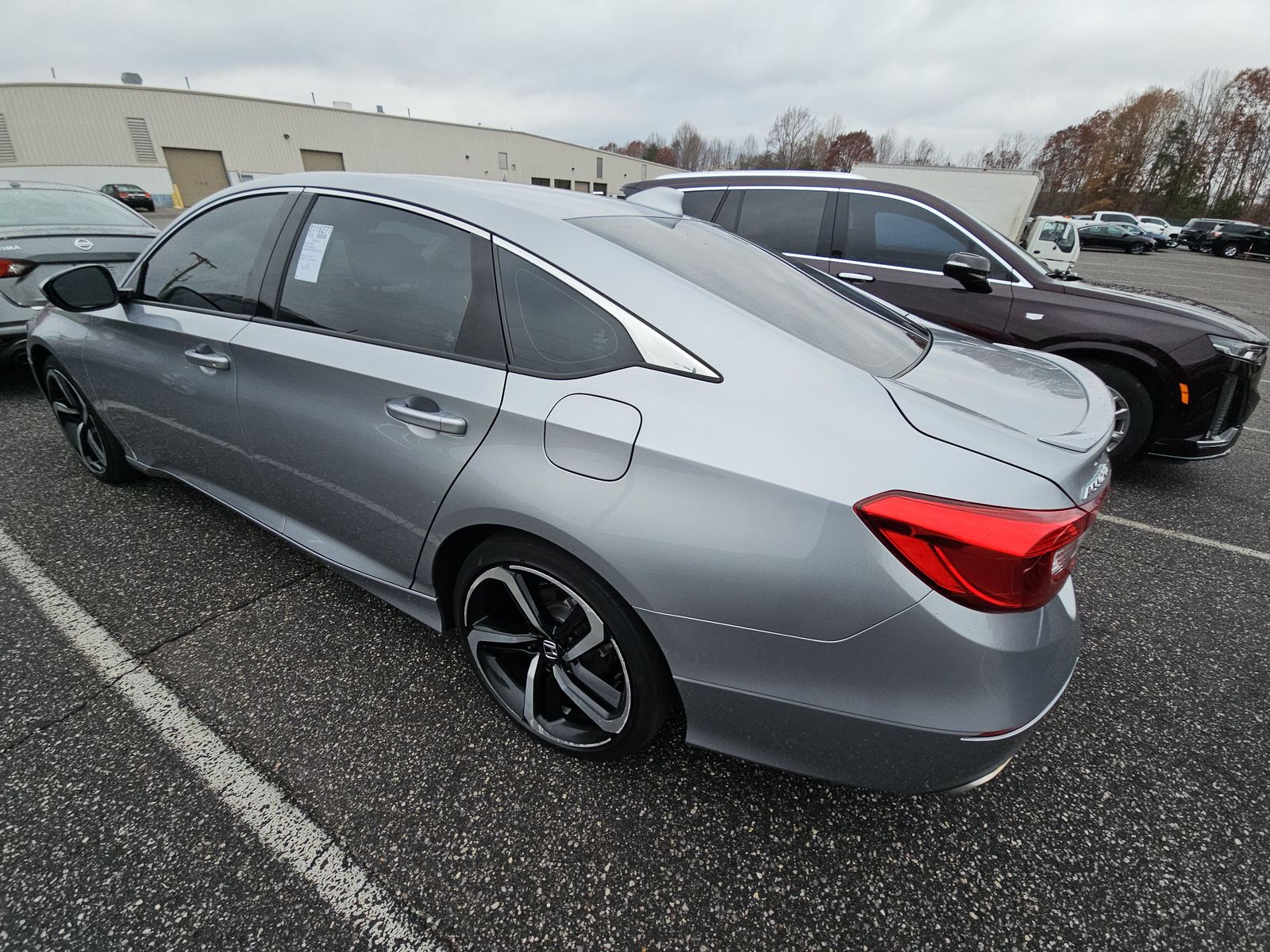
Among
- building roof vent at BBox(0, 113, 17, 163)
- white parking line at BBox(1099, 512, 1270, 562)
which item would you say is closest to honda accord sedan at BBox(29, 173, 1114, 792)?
white parking line at BBox(1099, 512, 1270, 562)

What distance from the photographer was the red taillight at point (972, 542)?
3.74ft

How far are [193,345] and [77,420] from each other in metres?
1.67

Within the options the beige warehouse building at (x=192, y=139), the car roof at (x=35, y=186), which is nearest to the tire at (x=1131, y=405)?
the car roof at (x=35, y=186)

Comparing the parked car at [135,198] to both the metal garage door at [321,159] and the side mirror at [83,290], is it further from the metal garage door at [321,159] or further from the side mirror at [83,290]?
the side mirror at [83,290]

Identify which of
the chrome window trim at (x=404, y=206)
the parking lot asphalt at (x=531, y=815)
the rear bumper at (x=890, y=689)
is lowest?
the parking lot asphalt at (x=531, y=815)

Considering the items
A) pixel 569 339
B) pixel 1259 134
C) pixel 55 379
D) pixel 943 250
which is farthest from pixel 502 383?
pixel 1259 134

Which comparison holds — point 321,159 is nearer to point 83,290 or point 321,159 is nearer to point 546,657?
point 83,290

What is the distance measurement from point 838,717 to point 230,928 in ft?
4.79

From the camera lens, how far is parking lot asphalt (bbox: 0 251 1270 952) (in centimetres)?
142

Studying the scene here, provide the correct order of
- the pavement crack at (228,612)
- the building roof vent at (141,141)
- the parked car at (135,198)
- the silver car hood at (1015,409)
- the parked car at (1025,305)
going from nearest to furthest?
the silver car hood at (1015,409)
the pavement crack at (228,612)
the parked car at (1025,305)
the parked car at (135,198)
the building roof vent at (141,141)

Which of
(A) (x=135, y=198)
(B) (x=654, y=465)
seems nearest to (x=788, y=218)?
(B) (x=654, y=465)

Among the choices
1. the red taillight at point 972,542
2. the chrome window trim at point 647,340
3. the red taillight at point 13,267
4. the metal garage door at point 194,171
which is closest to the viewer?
the red taillight at point 972,542

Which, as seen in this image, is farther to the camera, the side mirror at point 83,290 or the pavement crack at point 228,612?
the side mirror at point 83,290

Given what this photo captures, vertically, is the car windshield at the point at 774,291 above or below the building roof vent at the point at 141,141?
below
